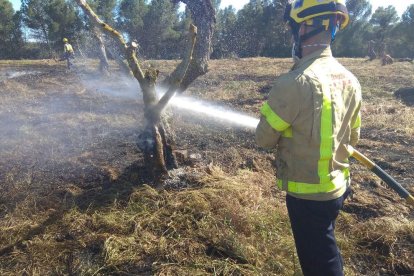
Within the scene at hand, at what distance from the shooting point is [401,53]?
119ft

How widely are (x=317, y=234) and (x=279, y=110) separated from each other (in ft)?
2.50

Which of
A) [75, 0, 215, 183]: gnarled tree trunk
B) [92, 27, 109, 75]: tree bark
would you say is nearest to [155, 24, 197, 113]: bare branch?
[75, 0, 215, 183]: gnarled tree trunk

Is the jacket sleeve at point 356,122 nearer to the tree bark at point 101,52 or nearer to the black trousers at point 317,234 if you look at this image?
the black trousers at point 317,234

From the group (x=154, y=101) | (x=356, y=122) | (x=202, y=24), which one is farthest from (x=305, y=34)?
(x=202, y=24)

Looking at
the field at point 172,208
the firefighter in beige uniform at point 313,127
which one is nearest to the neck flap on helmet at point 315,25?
the firefighter in beige uniform at point 313,127

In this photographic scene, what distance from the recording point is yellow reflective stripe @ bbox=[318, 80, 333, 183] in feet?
6.11

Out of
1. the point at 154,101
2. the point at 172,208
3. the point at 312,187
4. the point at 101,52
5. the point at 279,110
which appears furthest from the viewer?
the point at 101,52

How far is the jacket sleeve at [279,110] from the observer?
5.98 ft

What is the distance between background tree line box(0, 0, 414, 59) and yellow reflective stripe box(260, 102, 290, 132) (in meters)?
26.6

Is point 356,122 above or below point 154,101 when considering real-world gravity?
above

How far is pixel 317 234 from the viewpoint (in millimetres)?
2045

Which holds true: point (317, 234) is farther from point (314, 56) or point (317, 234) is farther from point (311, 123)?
point (314, 56)

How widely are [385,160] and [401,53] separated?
119ft

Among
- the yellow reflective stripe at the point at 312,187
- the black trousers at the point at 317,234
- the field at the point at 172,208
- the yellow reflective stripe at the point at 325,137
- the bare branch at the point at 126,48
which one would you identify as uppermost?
the bare branch at the point at 126,48
